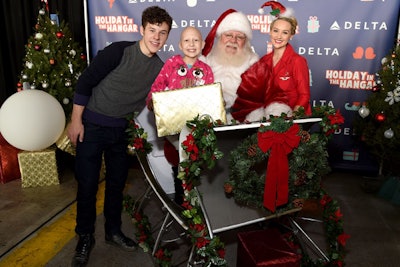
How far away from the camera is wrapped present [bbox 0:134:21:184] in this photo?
3916 mm

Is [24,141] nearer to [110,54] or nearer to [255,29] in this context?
[110,54]

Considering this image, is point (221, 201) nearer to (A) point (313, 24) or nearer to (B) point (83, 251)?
(B) point (83, 251)

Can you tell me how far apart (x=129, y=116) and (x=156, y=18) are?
2.15ft

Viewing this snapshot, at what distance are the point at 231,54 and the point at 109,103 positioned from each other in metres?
1.07

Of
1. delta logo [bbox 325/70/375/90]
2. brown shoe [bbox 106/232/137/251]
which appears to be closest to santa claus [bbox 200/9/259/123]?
brown shoe [bbox 106/232/137/251]

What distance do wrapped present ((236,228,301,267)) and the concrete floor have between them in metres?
0.45

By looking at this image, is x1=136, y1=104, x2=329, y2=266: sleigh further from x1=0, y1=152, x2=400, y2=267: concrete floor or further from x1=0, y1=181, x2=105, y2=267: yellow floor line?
x1=0, y1=181, x2=105, y2=267: yellow floor line

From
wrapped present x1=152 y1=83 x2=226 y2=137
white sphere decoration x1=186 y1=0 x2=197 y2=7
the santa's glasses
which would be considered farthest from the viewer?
white sphere decoration x1=186 y1=0 x2=197 y2=7

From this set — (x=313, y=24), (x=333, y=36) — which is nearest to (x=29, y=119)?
(x=313, y=24)

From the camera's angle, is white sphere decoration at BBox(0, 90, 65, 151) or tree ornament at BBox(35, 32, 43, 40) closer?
white sphere decoration at BBox(0, 90, 65, 151)

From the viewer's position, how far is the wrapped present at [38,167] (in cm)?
383

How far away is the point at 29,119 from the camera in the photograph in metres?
3.42

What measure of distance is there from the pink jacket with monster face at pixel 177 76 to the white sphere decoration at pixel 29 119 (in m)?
1.47

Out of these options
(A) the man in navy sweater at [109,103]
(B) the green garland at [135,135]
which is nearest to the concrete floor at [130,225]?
(A) the man in navy sweater at [109,103]
